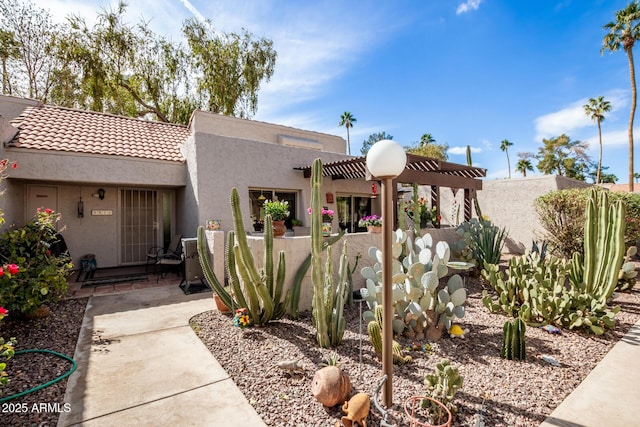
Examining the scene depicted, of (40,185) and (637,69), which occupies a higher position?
(637,69)

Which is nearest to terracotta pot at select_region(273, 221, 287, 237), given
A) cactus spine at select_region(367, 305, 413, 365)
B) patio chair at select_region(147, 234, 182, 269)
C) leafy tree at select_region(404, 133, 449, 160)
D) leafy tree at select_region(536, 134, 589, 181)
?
cactus spine at select_region(367, 305, 413, 365)

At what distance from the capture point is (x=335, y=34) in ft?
31.1

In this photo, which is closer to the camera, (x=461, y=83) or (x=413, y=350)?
(x=413, y=350)

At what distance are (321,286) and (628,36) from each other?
31.2m

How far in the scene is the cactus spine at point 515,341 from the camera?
4.02m

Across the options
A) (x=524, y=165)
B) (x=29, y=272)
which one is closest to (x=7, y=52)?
(x=29, y=272)

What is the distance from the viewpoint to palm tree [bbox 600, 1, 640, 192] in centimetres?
2089

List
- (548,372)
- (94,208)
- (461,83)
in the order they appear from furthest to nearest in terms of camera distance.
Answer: (461,83)
(94,208)
(548,372)

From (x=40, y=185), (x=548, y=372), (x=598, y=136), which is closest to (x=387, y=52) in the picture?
(x=548, y=372)

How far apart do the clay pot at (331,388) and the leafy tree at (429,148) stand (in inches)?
1274

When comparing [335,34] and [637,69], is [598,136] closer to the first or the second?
[637,69]

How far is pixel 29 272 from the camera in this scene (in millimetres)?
5227

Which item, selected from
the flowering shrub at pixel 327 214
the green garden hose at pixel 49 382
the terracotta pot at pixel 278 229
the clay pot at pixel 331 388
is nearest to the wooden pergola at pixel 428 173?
the flowering shrub at pixel 327 214

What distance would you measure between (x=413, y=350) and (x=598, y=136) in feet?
137
